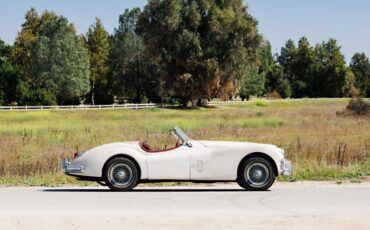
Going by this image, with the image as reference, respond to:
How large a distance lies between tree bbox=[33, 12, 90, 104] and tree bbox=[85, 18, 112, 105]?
10.4 m

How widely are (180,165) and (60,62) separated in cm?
7528

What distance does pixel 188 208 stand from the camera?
406 inches

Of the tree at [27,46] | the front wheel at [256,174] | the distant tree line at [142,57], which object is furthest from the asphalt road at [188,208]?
the tree at [27,46]

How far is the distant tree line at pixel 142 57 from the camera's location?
256 feet

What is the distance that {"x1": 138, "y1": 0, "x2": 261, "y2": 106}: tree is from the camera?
77.2 metres

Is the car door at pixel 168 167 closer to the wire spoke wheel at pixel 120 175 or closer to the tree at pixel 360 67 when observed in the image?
the wire spoke wheel at pixel 120 175

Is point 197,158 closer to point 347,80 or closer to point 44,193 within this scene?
point 44,193

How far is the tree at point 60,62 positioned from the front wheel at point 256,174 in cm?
7343

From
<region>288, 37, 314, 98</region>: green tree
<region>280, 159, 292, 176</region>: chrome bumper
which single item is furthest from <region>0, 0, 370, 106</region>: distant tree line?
<region>280, 159, 292, 176</region>: chrome bumper

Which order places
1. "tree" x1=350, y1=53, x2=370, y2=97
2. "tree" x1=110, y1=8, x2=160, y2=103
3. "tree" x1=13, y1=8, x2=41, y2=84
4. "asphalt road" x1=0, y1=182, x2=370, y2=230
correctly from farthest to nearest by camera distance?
"tree" x1=350, y1=53, x2=370, y2=97, "tree" x1=110, y1=8, x2=160, y2=103, "tree" x1=13, y1=8, x2=41, y2=84, "asphalt road" x1=0, y1=182, x2=370, y2=230

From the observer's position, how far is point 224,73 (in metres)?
79.4

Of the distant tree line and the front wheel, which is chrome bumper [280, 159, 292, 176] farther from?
the distant tree line

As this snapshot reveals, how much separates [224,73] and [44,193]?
222 feet

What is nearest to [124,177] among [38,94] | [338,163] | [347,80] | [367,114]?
[338,163]
